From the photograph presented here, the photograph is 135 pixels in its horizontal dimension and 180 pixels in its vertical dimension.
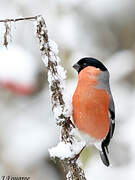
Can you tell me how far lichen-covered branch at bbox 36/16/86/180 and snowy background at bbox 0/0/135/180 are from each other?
1.64m

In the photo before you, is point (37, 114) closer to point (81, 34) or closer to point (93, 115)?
point (81, 34)

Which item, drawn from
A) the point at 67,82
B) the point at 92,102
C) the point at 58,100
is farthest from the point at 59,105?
the point at 67,82

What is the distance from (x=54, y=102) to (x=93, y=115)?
600 millimetres

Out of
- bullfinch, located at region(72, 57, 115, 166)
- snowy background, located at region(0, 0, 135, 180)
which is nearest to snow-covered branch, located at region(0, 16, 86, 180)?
bullfinch, located at region(72, 57, 115, 166)

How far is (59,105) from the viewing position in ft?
7.57

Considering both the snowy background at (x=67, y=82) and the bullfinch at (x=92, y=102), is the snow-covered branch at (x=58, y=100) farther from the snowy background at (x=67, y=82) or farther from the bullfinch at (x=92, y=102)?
the snowy background at (x=67, y=82)

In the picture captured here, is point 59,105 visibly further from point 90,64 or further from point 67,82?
point 67,82

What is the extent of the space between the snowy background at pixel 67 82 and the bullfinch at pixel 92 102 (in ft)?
3.50

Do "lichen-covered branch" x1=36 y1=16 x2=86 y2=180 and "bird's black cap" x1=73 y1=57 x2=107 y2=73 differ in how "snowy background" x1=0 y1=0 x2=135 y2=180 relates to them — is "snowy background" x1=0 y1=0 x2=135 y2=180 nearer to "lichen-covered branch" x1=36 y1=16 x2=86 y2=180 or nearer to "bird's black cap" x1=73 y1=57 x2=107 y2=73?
"bird's black cap" x1=73 y1=57 x2=107 y2=73

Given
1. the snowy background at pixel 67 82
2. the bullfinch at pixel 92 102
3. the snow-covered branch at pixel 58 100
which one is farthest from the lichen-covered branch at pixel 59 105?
the snowy background at pixel 67 82

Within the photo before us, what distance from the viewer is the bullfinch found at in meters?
2.81

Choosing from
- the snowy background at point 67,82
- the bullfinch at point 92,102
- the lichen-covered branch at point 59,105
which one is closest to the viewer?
the lichen-covered branch at point 59,105

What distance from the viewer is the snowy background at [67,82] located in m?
4.27

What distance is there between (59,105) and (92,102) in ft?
1.84
